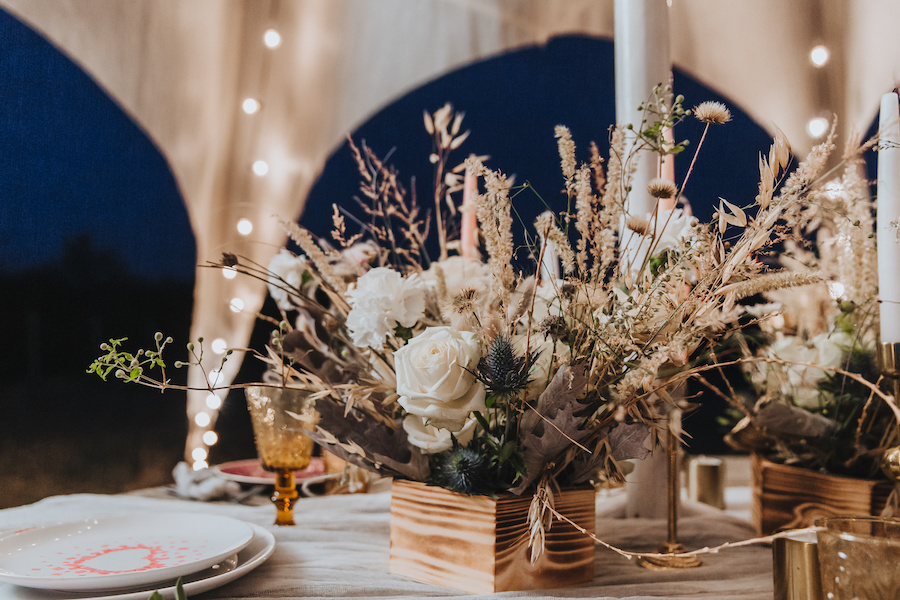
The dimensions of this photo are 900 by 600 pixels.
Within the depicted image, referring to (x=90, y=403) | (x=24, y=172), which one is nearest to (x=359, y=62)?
(x=24, y=172)

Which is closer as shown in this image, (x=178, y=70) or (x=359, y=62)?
(x=178, y=70)

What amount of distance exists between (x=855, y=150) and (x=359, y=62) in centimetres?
127

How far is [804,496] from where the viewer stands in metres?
0.88

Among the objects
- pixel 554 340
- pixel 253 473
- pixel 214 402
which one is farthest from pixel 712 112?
pixel 214 402

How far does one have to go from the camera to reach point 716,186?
1560 mm

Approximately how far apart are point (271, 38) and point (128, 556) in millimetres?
1219

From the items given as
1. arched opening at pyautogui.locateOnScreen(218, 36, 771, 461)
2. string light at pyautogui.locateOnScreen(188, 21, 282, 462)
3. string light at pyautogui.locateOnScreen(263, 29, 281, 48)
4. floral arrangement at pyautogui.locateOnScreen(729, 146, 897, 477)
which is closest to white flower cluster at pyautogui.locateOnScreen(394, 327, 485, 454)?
floral arrangement at pyautogui.locateOnScreen(729, 146, 897, 477)

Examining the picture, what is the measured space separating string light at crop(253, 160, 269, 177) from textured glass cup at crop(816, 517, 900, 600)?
134cm

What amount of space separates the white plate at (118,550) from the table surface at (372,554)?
0.13ft

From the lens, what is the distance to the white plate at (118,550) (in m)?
0.58

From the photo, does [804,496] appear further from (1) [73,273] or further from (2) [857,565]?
(1) [73,273]

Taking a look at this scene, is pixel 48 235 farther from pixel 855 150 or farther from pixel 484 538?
pixel 855 150

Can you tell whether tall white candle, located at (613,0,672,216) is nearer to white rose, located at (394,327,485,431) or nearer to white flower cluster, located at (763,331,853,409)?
white flower cluster, located at (763,331,853,409)

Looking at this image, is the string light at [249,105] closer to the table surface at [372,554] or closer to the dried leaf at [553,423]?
the table surface at [372,554]
